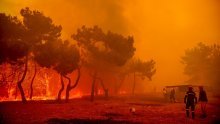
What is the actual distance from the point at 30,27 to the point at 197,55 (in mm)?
70986

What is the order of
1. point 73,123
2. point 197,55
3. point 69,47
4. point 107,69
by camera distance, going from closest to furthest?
1. point 73,123
2. point 69,47
3. point 107,69
4. point 197,55

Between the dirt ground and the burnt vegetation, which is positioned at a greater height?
the burnt vegetation

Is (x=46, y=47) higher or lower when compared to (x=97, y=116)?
higher

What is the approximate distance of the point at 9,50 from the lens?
42812 millimetres

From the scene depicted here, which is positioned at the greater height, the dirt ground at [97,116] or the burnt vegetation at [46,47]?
the burnt vegetation at [46,47]

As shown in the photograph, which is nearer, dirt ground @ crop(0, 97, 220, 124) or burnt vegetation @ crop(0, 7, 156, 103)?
dirt ground @ crop(0, 97, 220, 124)

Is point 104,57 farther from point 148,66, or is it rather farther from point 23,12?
point 148,66

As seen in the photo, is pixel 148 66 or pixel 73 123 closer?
pixel 73 123

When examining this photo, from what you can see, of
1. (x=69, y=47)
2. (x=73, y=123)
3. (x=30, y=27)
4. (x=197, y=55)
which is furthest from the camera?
(x=197, y=55)

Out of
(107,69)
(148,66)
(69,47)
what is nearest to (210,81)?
(148,66)

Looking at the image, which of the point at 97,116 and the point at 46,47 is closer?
the point at 97,116

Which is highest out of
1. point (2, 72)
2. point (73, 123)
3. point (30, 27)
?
point (30, 27)

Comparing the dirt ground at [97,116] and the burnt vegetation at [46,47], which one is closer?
the dirt ground at [97,116]

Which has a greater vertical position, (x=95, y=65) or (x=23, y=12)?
(x=23, y=12)
